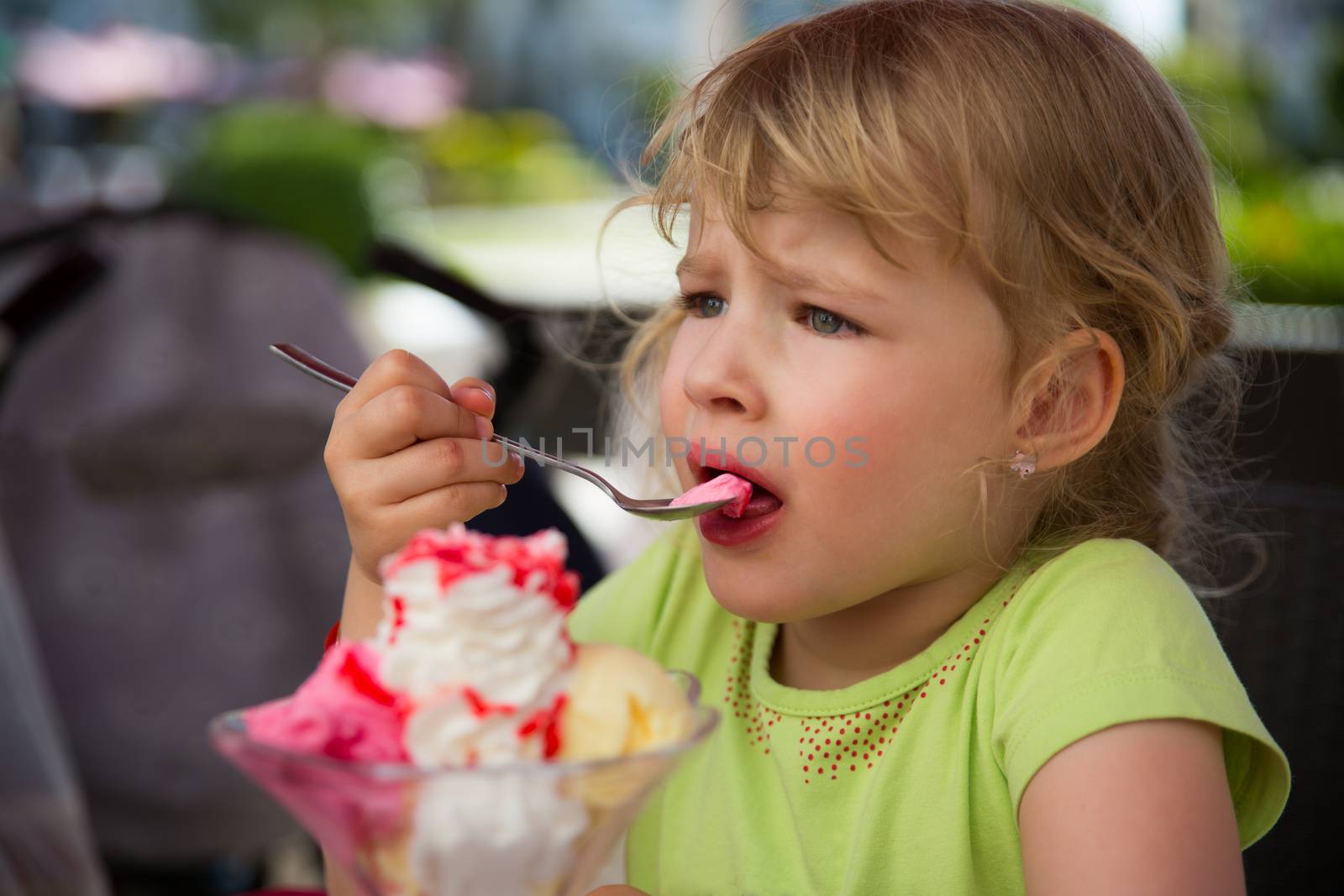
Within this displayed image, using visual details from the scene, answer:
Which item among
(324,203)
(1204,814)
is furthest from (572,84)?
(1204,814)

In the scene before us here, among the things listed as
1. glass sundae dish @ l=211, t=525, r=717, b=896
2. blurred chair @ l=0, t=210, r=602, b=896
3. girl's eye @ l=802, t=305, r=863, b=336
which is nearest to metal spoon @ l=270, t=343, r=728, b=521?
girl's eye @ l=802, t=305, r=863, b=336

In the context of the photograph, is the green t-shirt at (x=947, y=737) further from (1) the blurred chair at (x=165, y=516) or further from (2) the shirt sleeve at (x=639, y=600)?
(1) the blurred chair at (x=165, y=516)

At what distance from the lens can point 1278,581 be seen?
143 cm

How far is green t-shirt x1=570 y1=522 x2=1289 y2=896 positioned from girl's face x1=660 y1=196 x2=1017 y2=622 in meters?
0.11

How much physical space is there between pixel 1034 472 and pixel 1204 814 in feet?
1.12

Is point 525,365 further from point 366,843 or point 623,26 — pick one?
point 623,26

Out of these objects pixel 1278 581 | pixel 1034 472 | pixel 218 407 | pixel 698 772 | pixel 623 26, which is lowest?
pixel 623 26

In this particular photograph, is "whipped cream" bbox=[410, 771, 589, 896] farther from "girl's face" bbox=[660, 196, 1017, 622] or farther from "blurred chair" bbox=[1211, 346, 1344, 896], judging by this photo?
"blurred chair" bbox=[1211, 346, 1344, 896]

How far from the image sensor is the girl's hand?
1.10 meters

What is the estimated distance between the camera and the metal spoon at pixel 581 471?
42.0 inches

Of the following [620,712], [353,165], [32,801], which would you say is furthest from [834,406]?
[353,165]

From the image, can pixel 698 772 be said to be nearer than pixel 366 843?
No

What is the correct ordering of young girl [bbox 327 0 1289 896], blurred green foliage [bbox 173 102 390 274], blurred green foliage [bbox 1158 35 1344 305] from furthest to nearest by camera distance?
1. blurred green foliage [bbox 173 102 390 274]
2. blurred green foliage [bbox 1158 35 1344 305]
3. young girl [bbox 327 0 1289 896]

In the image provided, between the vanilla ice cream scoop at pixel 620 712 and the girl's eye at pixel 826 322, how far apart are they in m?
0.40
